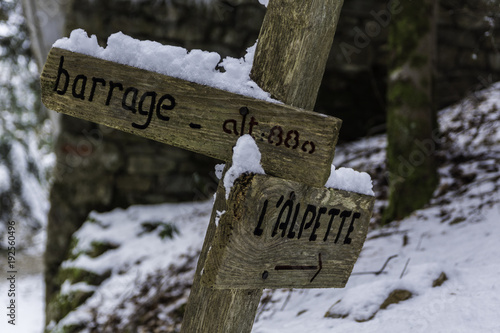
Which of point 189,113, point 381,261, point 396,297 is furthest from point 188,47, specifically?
point 189,113

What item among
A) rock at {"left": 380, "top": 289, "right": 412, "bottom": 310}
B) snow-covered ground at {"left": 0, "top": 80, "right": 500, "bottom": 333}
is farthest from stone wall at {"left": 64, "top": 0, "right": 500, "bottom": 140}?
rock at {"left": 380, "top": 289, "right": 412, "bottom": 310}

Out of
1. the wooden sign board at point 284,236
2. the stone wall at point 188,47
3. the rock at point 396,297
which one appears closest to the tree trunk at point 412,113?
the rock at point 396,297

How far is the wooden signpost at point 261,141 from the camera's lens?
114cm

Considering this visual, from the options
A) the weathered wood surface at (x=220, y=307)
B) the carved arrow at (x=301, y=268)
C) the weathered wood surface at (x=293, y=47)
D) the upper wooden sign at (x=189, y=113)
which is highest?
the weathered wood surface at (x=293, y=47)

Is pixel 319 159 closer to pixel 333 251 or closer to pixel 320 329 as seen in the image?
pixel 333 251

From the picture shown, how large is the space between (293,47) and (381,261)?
4.89 ft

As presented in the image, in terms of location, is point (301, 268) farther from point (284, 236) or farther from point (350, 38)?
point (350, 38)

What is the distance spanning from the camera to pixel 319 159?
1141mm

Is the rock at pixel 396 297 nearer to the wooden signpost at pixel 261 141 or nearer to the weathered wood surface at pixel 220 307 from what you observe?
the wooden signpost at pixel 261 141

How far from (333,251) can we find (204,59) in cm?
64

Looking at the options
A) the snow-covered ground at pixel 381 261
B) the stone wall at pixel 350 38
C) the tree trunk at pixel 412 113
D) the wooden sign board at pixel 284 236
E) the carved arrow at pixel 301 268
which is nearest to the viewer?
the wooden sign board at pixel 284 236

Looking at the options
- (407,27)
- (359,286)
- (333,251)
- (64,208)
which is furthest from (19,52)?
(333,251)

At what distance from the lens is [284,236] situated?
4.00ft

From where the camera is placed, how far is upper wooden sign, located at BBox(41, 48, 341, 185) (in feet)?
3.75
